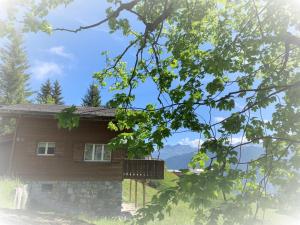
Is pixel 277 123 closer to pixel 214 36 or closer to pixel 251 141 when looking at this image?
pixel 251 141

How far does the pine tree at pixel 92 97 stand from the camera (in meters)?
52.4

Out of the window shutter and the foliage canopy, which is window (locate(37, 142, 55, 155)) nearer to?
the window shutter

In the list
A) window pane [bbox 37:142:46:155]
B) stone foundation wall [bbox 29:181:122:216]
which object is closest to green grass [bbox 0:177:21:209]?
stone foundation wall [bbox 29:181:122:216]

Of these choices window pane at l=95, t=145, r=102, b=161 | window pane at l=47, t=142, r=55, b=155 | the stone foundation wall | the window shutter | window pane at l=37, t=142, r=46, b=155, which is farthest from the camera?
window pane at l=95, t=145, r=102, b=161

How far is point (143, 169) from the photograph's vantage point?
23531 mm

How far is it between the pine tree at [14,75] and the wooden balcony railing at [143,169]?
30244mm

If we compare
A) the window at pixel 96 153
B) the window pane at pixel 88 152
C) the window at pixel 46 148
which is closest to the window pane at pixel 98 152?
the window at pixel 96 153

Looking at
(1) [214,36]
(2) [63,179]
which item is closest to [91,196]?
(2) [63,179]

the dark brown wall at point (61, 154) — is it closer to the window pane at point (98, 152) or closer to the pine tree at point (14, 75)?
the window pane at point (98, 152)

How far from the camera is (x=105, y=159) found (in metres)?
23.1

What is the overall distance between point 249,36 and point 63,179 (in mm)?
17281

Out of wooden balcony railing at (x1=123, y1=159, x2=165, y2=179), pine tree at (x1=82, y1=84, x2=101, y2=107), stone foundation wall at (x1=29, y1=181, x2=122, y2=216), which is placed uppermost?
pine tree at (x1=82, y1=84, x2=101, y2=107)

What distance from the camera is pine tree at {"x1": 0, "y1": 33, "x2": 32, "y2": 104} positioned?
4862 cm

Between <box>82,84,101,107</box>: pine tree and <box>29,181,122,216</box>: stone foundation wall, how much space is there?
29675 mm
